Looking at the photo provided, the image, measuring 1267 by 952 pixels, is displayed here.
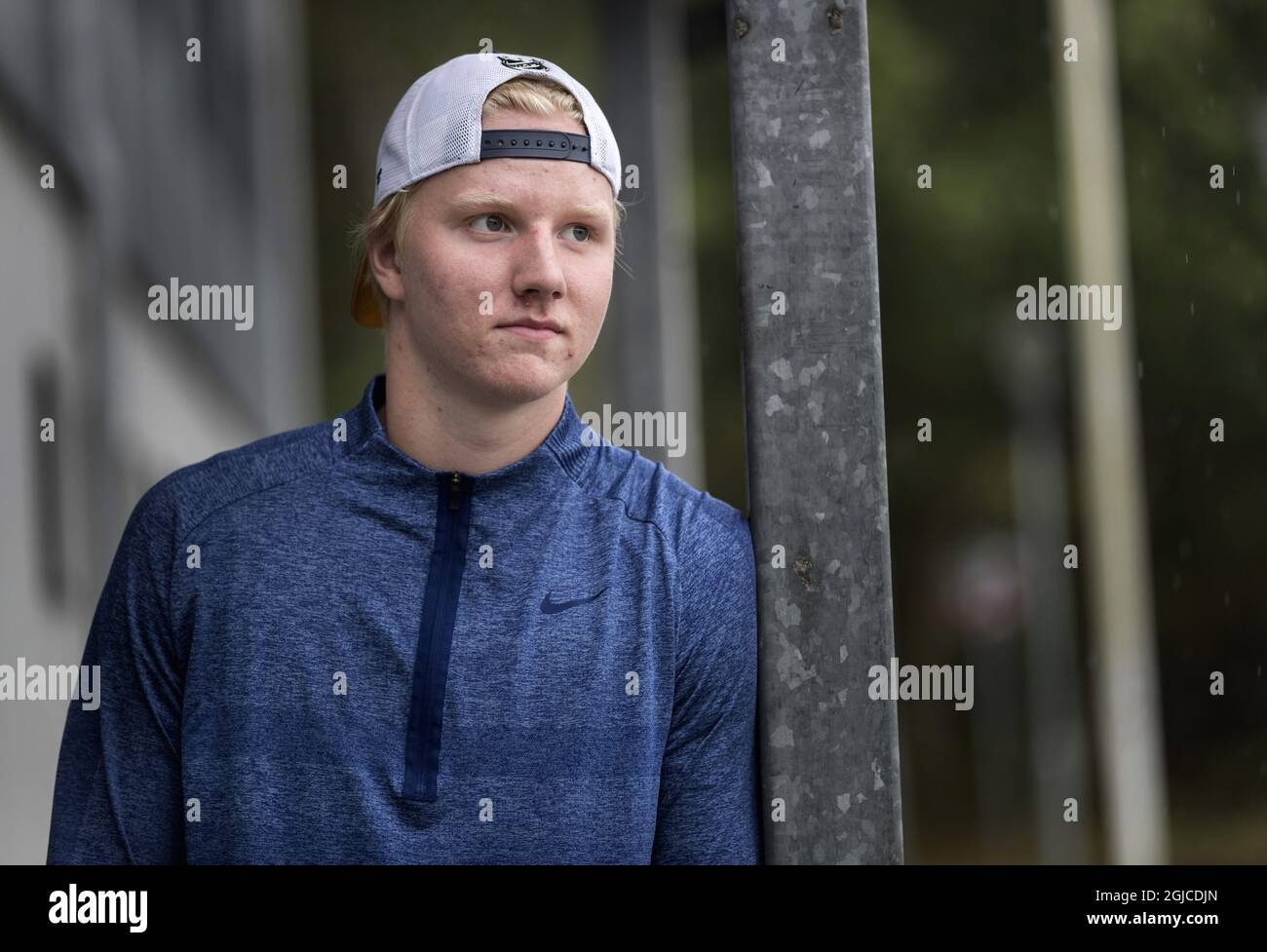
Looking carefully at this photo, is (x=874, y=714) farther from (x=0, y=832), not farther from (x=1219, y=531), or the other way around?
(x=1219, y=531)

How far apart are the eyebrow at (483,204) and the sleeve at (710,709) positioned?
0.49 meters

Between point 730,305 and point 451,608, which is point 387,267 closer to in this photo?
point 451,608

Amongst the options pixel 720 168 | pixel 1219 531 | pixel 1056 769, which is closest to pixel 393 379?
pixel 720 168

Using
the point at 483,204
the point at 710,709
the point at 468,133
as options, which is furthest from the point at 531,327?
the point at 710,709

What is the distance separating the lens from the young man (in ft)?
7.26

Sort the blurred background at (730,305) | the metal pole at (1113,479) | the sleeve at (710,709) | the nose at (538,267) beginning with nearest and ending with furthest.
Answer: the nose at (538,267)
the sleeve at (710,709)
the blurred background at (730,305)
the metal pole at (1113,479)

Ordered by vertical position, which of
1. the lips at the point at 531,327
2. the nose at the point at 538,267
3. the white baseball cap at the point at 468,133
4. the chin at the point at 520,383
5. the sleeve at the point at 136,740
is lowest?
the sleeve at the point at 136,740

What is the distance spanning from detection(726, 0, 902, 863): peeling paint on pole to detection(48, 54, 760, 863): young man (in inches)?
2.3

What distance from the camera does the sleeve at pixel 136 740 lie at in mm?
2291

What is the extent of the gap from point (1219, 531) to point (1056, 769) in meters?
3.54

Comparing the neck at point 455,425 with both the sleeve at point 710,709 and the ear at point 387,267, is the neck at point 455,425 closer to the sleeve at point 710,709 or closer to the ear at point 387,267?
the ear at point 387,267

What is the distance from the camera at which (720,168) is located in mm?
9359

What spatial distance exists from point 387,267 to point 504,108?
0.30 m

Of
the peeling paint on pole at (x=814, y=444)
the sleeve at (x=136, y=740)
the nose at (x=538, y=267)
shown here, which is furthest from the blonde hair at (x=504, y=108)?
the sleeve at (x=136, y=740)
